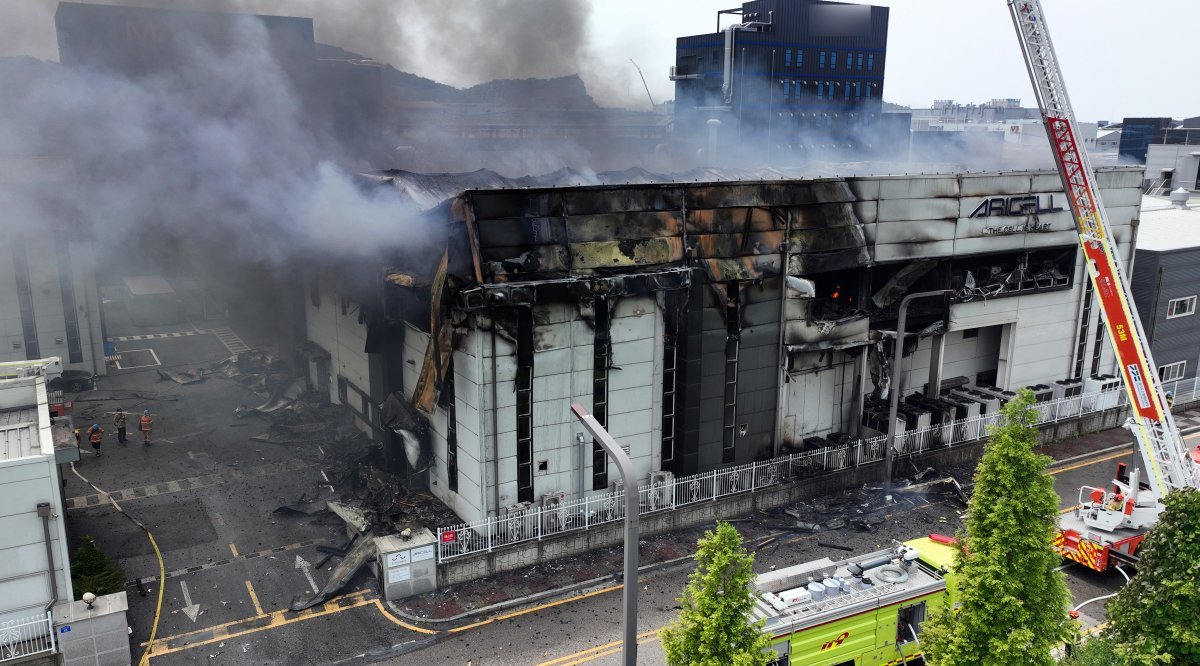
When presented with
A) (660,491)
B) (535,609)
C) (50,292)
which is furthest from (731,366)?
(50,292)

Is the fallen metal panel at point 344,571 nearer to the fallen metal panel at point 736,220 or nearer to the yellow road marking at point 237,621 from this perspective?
the yellow road marking at point 237,621

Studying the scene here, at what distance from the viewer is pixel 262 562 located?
60.0ft

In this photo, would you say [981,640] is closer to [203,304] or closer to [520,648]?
[520,648]

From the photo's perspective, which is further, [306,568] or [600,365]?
[600,365]

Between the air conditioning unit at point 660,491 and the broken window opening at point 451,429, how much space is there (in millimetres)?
4424

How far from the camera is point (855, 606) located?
539 inches

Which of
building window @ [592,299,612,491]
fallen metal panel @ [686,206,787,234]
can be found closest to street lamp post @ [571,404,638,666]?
building window @ [592,299,612,491]

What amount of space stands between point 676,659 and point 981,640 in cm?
407

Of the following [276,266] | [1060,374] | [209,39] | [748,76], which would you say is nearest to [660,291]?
[276,266]

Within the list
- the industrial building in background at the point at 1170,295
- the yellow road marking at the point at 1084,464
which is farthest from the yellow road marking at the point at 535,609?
the industrial building in background at the point at 1170,295

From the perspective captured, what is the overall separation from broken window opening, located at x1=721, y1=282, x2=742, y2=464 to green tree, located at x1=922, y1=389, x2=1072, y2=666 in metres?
9.29

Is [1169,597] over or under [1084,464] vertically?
over

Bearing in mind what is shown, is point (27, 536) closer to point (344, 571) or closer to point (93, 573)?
point (93, 573)

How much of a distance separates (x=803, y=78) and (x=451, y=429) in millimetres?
52164
